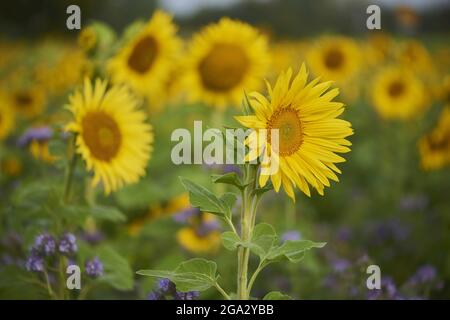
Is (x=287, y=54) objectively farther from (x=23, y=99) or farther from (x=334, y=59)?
(x=23, y=99)

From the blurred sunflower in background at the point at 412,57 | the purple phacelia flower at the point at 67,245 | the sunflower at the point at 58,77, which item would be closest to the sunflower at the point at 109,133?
the purple phacelia flower at the point at 67,245

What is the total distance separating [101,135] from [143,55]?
70 cm

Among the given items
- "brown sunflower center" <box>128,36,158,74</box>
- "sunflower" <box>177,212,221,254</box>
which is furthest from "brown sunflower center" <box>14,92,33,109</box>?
"sunflower" <box>177,212,221,254</box>

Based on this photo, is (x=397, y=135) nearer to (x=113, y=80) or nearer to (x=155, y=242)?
(x=155, y=242)

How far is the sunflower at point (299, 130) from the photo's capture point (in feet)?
4.00

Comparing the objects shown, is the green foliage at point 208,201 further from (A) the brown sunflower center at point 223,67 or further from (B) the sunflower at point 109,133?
(A) the brown sunflower center at point 223,67

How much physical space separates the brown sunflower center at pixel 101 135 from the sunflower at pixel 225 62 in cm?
90

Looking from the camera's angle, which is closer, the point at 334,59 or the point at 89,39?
the point at 89,39

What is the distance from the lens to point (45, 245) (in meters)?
1.64

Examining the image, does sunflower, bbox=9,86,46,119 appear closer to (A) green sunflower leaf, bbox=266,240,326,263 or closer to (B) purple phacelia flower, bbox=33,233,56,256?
(B) purple phacelia flower, bbox=33,233,56,256

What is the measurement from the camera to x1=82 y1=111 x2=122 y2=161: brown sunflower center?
1.72 metres

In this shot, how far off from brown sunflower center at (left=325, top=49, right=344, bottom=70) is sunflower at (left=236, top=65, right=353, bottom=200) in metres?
2.49

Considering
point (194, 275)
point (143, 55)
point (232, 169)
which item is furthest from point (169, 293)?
point (143, 55)
